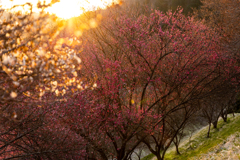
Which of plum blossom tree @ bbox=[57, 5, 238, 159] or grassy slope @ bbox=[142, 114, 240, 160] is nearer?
plum blossom tree @ bbox=[57, 5, 238, 159]

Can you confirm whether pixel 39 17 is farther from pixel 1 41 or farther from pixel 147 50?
pixel 147 50

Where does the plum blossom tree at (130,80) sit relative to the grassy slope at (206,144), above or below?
above

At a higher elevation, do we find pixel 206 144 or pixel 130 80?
pixel 130 80

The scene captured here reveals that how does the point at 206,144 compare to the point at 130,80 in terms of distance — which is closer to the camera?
the point at 130,80

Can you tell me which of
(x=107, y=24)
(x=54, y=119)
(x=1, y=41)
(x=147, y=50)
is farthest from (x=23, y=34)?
(x=107, y=24)

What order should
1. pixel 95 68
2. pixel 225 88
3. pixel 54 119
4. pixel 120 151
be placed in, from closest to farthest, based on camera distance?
pixel 54 119 → pixel 120 151 → pixel 95 68 → pixel 225 88

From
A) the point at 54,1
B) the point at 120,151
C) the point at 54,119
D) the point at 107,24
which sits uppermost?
the point at 107,24

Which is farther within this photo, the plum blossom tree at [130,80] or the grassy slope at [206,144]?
the grassy slope at [206,144]

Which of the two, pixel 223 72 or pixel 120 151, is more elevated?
pixel 223 72

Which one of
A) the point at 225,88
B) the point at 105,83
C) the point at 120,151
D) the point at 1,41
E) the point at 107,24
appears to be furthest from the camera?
the point at 107,24

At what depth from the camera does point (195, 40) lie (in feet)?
42.0

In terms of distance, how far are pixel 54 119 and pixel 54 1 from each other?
571 cm

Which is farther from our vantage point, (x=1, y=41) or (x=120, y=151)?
(x=120, y=151)

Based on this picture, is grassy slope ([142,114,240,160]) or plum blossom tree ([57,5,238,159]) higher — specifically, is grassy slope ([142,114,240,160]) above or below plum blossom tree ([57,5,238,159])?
below
